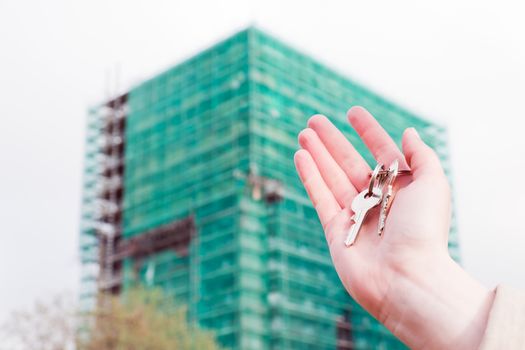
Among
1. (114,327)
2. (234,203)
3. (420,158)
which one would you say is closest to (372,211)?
(420,158)

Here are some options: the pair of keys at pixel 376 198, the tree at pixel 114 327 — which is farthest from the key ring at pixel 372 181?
the tree at pixel 114 327

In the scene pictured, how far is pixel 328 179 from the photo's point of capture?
8.97ft

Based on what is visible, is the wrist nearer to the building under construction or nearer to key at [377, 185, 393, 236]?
key at [377, 185, 393, 236]

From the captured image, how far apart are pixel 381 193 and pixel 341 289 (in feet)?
136

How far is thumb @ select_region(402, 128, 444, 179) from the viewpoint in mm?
2412

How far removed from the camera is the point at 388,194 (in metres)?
2.47

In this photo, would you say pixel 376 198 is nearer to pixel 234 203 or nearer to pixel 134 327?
pixel 134 327

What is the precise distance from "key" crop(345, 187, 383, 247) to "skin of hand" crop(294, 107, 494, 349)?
0.02 m

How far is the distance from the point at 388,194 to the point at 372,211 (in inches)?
3.2

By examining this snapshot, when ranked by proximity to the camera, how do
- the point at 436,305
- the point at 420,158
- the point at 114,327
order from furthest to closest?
1. the point at 114,327
2. the point at 420,158
3. the point at 436,305

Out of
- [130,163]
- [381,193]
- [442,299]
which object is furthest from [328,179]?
[130,163]

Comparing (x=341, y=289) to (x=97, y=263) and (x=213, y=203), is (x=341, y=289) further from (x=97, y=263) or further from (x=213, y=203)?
(x=97, y=263)

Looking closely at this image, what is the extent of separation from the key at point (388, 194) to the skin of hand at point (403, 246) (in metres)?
0.02

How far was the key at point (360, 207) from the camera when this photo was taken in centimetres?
240
